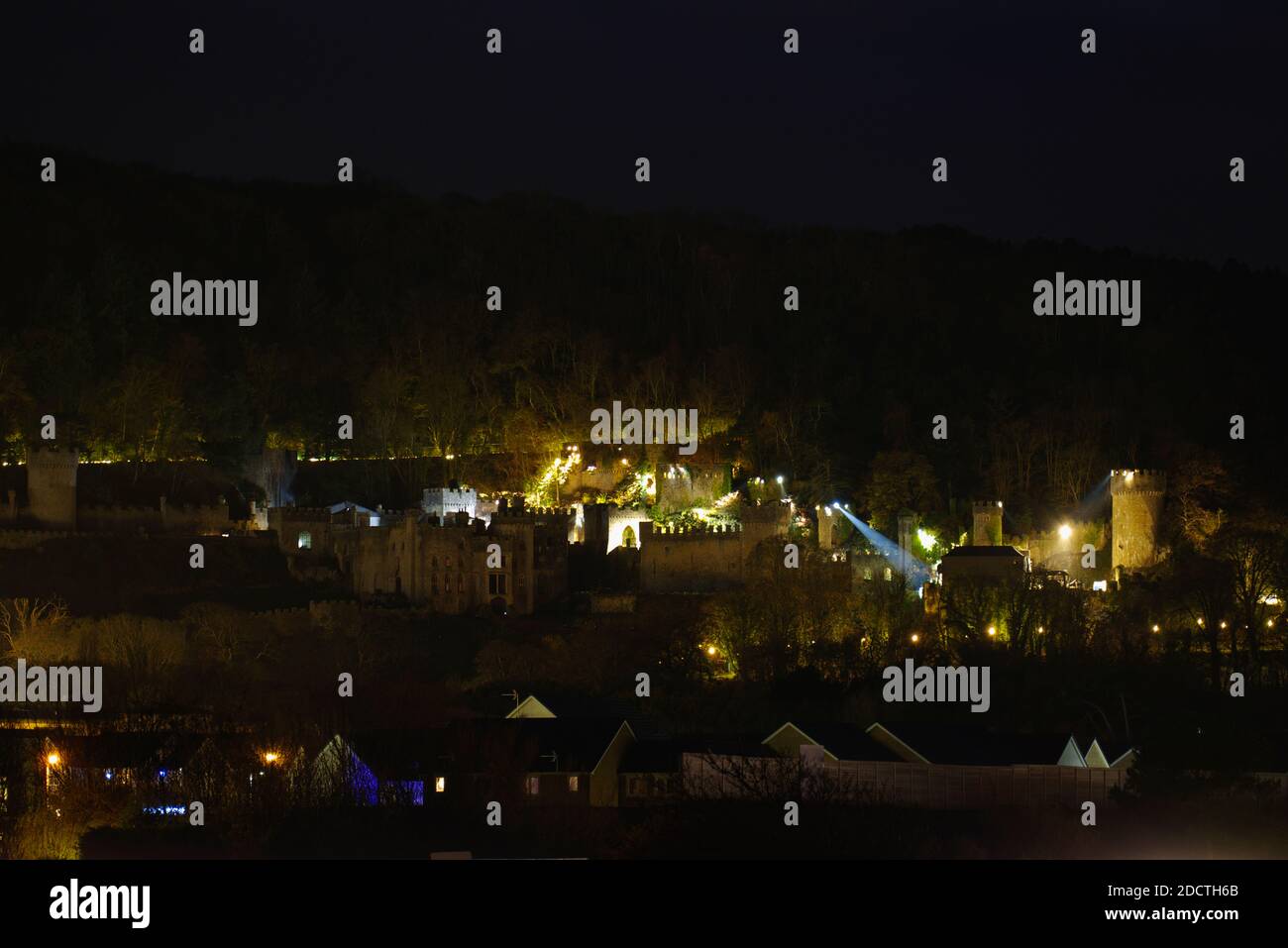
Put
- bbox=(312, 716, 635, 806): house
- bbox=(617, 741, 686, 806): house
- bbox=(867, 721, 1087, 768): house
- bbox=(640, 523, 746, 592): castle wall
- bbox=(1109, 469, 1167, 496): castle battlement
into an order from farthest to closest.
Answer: bbox=(1109, 469, 1167, 496): castle battlement → bbox=(640, 523, 746, 592): castle wall → bbox=(867, 721, 1087, 768): house → bbox=(617, 741, 686, 806): house → bbox=(312, 716, 635, 806): house

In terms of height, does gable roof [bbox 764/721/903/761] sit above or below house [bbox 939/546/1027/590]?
below

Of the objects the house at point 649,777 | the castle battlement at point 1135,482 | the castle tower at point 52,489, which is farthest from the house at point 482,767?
the castle battlement at point 1135,482

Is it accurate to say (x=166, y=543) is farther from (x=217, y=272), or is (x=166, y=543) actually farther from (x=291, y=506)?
(x=217, y=272)

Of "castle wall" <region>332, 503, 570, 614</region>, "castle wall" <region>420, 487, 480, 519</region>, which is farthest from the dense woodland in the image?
"castle wall" <region>332, 503, 570, 614</region>

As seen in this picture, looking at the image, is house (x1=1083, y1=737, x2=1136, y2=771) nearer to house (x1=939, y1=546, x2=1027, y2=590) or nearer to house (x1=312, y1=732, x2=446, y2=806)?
house (x1=939, y1=546, x2=1027, y2=590)

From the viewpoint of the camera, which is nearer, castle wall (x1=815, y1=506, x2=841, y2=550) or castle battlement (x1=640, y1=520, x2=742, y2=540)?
castle battlement (x1=640, y1=520, x2=742, y2=540)

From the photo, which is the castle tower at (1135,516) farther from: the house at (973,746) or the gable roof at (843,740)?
the gable roof at (843,740)

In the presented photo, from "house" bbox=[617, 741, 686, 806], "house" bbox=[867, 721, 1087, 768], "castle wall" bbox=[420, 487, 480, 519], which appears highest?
"castle wall" bbox=[420, 487, 480, 519]

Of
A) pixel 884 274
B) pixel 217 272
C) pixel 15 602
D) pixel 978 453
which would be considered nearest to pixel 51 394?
pixel 15 602

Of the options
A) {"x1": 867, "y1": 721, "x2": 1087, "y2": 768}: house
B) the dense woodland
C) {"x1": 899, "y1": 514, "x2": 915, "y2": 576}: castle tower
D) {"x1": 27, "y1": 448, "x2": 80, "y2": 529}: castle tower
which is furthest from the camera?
the dense woodland
